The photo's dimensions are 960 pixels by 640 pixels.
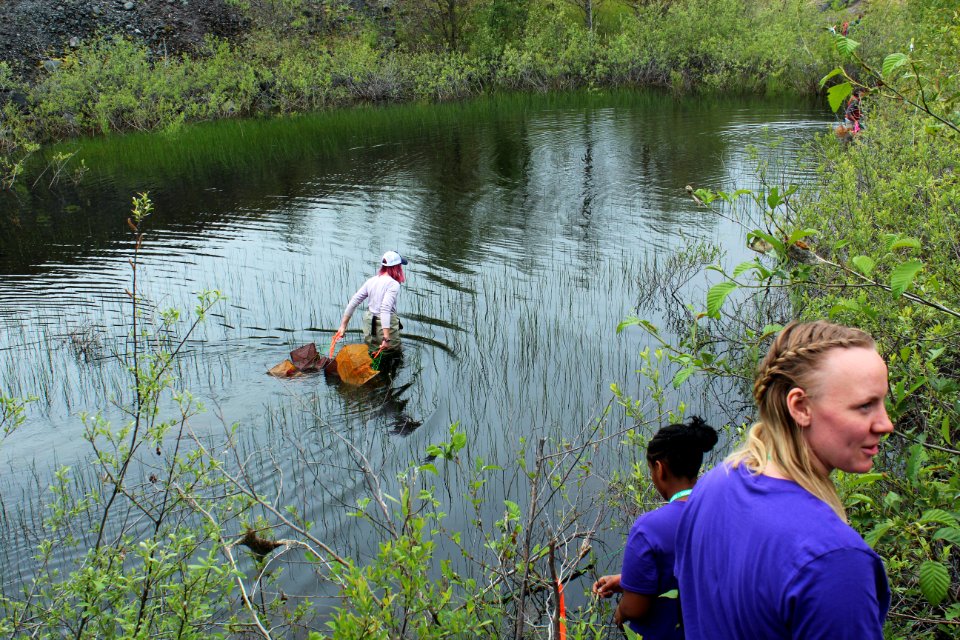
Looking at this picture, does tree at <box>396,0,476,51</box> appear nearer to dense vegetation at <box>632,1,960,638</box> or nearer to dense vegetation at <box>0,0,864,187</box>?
dense vegetation at <box>0,0,864,187</box>

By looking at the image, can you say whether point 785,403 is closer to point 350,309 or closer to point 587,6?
point 350,309

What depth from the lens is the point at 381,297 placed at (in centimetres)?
968

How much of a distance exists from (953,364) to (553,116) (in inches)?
988

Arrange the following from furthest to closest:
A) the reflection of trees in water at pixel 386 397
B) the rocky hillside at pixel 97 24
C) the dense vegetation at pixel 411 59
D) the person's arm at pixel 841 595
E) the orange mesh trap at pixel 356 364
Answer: the rocky hillside at pixel 97 24, the dense vegetation at pixel 411 59, the orange mesh trap at pixel 356 364, the reflection of trees in water at pixel 386 397, the person's arm at pixel 841 595

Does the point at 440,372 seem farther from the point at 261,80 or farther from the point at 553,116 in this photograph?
the point at 261,80

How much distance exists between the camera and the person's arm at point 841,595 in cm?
161

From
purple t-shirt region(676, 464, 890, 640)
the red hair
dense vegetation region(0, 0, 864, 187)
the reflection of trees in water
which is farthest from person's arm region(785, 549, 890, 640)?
dense vegetation region(0, 0, 864, 187)

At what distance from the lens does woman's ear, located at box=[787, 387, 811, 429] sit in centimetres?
190

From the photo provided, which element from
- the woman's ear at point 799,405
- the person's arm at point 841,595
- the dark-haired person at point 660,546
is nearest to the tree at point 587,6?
the dark-haired person at point 660,546

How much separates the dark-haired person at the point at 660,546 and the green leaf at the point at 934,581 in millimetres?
862

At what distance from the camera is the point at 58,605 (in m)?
4.57

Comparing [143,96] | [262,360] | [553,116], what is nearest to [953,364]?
[262,360]

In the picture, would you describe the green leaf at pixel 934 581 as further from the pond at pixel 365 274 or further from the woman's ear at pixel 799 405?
the pond at pixel 365 274

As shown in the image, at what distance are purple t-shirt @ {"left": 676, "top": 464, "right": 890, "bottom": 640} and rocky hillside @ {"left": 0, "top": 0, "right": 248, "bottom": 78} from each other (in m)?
38.9
